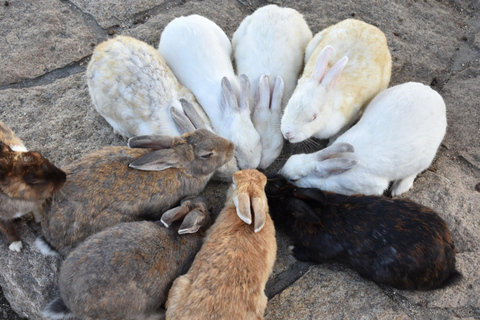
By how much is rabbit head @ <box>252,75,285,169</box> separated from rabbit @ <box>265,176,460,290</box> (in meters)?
0.65

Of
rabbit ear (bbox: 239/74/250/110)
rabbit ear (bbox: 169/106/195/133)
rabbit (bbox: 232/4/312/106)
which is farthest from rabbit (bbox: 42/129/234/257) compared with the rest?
rabbit (bbox: 232/4/312/106)

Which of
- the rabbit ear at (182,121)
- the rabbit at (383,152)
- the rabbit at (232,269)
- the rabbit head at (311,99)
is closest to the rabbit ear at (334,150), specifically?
the rabbit at (383,152)

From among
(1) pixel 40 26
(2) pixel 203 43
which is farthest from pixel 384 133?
(1) pixel 40 26

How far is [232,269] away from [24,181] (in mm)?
A: 1834

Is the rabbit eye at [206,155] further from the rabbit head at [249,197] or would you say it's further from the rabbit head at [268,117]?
the rabbit head at [268,117]

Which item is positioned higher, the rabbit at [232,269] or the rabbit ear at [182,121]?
the rabbit ear at [182,121]

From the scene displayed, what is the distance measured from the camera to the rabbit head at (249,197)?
10.6 ft

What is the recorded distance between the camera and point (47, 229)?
3289 mm

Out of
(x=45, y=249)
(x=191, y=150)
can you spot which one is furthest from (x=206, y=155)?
(x=45, y=249)

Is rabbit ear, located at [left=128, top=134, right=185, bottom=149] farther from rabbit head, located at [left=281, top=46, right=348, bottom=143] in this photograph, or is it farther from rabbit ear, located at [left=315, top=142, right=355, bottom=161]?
rabbit ear, located at [left=315, top=142, right=355, bottom=161]

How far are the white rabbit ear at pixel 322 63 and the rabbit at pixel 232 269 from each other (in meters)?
1.42

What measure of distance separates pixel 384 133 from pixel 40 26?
15.0 ft

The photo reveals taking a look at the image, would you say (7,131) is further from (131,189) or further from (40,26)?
(40,26)

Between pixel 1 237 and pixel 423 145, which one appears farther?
pixel 423 145
